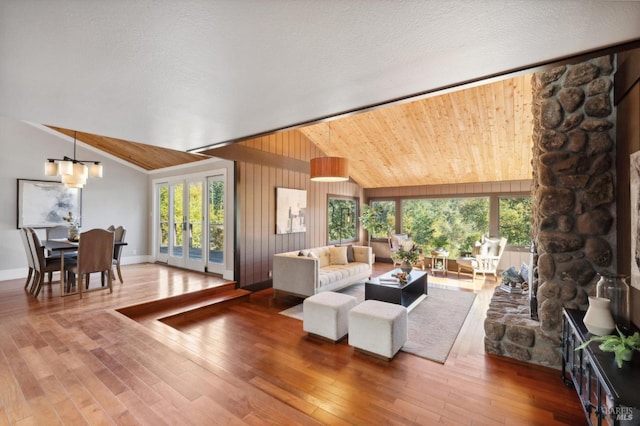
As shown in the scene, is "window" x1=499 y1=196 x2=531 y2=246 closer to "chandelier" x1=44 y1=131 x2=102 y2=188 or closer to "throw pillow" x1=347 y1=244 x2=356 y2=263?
"throw pillow" x1=347 y1=244 x2=356 y2=263

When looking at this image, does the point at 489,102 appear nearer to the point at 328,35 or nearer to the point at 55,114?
the point at 328,35

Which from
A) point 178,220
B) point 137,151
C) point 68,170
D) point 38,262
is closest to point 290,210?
point 178,220

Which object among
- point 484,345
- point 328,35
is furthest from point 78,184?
point 484,345

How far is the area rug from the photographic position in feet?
A: 10.1

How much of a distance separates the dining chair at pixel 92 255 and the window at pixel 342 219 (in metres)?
4.75

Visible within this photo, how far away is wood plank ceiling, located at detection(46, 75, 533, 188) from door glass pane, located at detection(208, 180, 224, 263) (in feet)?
2.62

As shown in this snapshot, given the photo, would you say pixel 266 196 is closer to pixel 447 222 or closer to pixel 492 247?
pixel 447 222

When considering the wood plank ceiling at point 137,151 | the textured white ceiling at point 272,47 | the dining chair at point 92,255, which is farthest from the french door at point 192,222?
the textured white ceiling at point 272,47

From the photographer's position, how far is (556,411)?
2.10 m

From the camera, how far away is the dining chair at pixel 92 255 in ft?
13.1

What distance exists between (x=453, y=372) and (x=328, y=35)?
2939 millimetres

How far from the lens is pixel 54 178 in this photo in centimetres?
571

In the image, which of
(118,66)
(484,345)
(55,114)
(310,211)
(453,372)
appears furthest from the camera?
(310,211)

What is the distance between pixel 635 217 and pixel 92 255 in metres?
5.96
